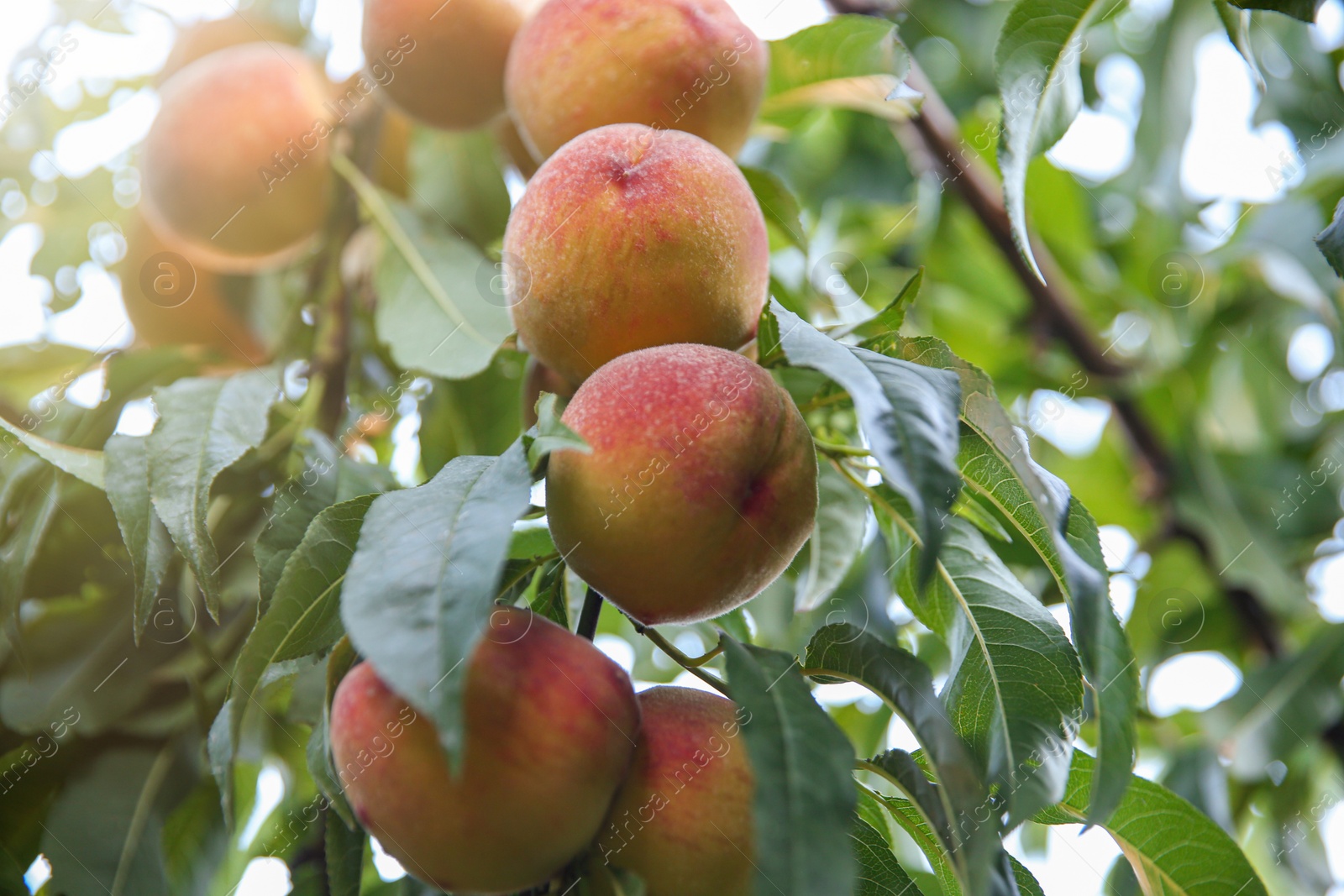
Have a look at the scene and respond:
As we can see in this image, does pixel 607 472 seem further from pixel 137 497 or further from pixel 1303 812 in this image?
pixel 1303 812

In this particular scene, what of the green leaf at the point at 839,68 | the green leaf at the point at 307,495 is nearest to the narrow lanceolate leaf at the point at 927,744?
the green leaf at the point at 307,495

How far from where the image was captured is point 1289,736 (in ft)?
5.18

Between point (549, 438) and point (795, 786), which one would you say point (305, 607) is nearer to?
point (549, 438)

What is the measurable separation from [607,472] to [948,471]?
0.23 meters

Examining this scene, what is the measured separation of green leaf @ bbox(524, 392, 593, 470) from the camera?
60 centimetres

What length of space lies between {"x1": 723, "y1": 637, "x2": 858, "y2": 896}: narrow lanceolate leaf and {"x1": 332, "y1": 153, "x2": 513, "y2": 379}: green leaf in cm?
48

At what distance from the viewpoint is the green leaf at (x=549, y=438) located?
1.97 feet

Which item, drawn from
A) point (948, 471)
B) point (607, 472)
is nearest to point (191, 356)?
point (607, 472)

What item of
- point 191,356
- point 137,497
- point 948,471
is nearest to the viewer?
point 948,471

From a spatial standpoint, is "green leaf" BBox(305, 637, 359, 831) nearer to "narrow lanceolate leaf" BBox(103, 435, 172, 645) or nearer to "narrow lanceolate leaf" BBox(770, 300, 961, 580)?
"narrow lanceolate leaf" BBox(103, 435, 172, 645)

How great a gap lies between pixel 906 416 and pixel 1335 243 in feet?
1.35

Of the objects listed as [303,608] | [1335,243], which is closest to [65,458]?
[303,608]

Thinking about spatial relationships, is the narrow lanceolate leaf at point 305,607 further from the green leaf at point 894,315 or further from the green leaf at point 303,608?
the green leaf at point 894,315

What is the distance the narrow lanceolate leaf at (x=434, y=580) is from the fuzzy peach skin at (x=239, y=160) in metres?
0.77
